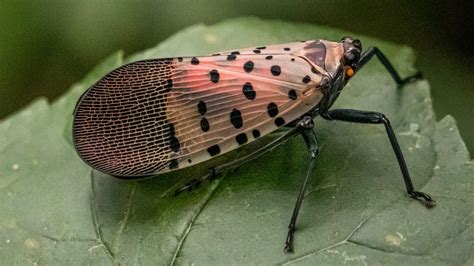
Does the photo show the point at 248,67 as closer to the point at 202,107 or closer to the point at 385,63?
the point at 202,107

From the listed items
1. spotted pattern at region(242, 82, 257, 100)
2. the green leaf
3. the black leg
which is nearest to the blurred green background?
the green leaf

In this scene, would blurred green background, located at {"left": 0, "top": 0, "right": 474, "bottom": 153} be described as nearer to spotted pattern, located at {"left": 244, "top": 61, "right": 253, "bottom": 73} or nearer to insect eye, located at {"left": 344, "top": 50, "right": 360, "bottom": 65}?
insect eye, located at {"left": 344, "top": 50, "right": 360, "bottom": 65}

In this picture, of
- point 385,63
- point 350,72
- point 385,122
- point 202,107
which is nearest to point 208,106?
point 202,107

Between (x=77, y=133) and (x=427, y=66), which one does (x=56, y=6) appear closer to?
(x=77, y=133)

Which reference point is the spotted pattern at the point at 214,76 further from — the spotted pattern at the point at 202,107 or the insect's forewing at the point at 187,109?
the spotted pattern at the point at 202,107

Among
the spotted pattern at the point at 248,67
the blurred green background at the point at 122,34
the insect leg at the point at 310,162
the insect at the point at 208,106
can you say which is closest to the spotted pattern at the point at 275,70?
the insect at the point at 208,106

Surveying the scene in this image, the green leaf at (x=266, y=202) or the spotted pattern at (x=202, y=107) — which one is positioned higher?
the spotted pattern at (x=202, y=107)

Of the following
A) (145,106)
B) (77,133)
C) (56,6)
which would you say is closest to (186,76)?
(145,106)
